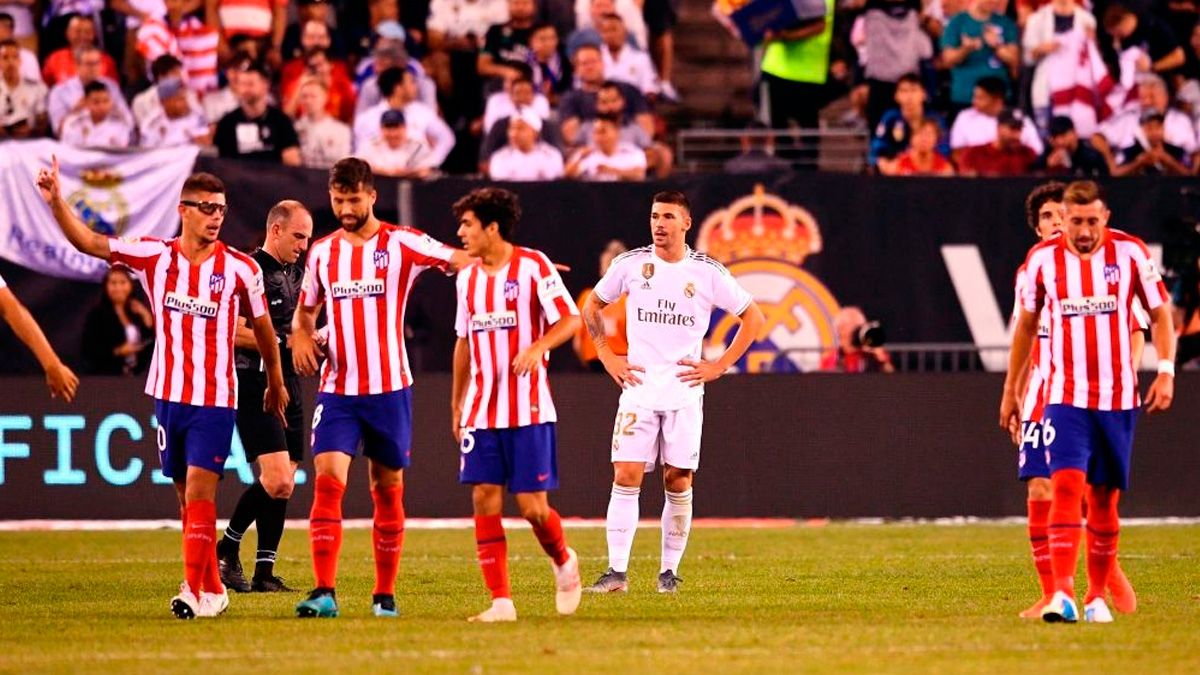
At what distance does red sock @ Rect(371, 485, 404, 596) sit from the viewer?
10.5 meters

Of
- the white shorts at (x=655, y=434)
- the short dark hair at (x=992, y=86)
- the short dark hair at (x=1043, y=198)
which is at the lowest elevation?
the white shorts at (x=655, y=434)

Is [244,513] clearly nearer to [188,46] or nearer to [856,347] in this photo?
[856,347]

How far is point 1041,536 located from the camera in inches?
431

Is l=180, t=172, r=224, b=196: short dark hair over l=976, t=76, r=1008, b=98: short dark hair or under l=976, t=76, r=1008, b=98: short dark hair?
under

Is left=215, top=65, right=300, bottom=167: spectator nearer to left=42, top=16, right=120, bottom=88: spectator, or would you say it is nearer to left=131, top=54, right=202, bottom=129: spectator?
left=131, top=54, right=202, bottom=129: spectator

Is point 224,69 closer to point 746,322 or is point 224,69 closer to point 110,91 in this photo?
point 110,91

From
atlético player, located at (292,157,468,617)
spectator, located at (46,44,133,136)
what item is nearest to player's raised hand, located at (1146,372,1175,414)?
atlético player, located at (292,157,468,617)

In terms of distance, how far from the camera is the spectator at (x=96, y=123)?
18938 millimetres

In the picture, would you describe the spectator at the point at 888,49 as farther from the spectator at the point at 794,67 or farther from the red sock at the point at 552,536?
the red sock at the point at 552,536

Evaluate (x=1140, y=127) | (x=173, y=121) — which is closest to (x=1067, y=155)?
(x=1140, y=127)

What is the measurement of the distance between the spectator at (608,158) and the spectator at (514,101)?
2.53 ft

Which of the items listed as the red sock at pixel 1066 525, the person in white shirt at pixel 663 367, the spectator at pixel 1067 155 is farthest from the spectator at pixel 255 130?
the red sock at pixel 1066 525

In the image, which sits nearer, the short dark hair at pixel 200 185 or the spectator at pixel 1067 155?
the short dark hair at pixel 200 185

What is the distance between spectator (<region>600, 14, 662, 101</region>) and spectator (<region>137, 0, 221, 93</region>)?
3.81 meters
